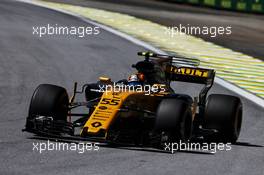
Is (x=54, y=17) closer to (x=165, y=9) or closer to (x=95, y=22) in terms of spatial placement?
(x=95, y=22)

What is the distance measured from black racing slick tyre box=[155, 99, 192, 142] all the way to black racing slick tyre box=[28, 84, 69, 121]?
162 centimetres

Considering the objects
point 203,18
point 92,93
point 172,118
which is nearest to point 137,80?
point 92,93

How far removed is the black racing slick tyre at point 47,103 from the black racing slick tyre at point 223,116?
225cm

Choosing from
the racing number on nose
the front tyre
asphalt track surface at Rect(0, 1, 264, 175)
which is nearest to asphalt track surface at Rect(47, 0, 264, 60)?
asphalt track surface at Rect(0, 1, 264, 175)

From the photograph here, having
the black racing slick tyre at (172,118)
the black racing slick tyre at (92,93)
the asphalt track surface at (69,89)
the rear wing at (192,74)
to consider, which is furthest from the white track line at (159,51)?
the black racing slick tyre at (172,118)

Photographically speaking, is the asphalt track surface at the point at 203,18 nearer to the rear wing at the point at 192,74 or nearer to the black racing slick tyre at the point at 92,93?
the rear wing at the point at 192,74

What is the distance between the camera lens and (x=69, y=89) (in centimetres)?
1861

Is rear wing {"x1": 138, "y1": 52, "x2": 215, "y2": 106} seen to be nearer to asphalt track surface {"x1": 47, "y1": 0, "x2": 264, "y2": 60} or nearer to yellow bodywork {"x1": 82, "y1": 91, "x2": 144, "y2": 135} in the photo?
yellow bodywork {"x1": 82, "y1": 91, "x2": 144, "y2": 135}

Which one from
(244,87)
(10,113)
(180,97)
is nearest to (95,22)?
(244,87)

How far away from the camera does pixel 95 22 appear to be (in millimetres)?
31828

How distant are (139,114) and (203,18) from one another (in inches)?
1024

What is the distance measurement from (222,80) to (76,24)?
9.36m

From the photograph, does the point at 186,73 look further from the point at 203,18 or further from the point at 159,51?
the point at 203,18

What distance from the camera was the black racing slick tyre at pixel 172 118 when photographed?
1251cm
